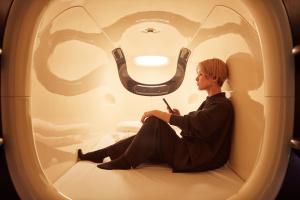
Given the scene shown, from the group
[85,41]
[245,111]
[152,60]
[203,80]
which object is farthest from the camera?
[152,60]

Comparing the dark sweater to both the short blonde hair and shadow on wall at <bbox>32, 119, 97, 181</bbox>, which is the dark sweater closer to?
the short blonde hair

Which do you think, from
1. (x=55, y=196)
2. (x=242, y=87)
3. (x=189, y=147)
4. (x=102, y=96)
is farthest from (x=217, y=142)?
(x=102, y=96)

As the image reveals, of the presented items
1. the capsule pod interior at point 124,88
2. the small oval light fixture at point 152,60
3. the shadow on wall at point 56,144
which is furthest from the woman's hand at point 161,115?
the small oval light fixture at point 152,60

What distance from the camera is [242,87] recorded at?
4.21 feet

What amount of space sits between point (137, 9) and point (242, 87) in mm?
803

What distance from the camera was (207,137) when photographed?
1377 millimetres

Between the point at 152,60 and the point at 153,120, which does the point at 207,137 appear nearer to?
the point at 153,120

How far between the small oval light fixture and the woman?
2.91 ft

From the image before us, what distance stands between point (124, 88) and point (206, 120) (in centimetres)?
121

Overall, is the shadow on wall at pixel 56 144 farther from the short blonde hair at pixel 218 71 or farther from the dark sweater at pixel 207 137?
the short blonde hair at pixel 218 71

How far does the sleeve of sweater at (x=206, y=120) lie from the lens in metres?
1.34

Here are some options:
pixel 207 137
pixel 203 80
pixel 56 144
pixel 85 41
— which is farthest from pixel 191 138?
pixel 85 41

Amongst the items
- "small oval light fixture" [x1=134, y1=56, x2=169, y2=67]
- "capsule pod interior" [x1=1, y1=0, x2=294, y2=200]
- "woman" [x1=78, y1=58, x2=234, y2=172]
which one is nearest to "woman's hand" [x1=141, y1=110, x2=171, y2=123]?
"woman" [x1=78, y1=58, x2=234, y2=172]

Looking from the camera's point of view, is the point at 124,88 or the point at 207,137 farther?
the point at 124,88
